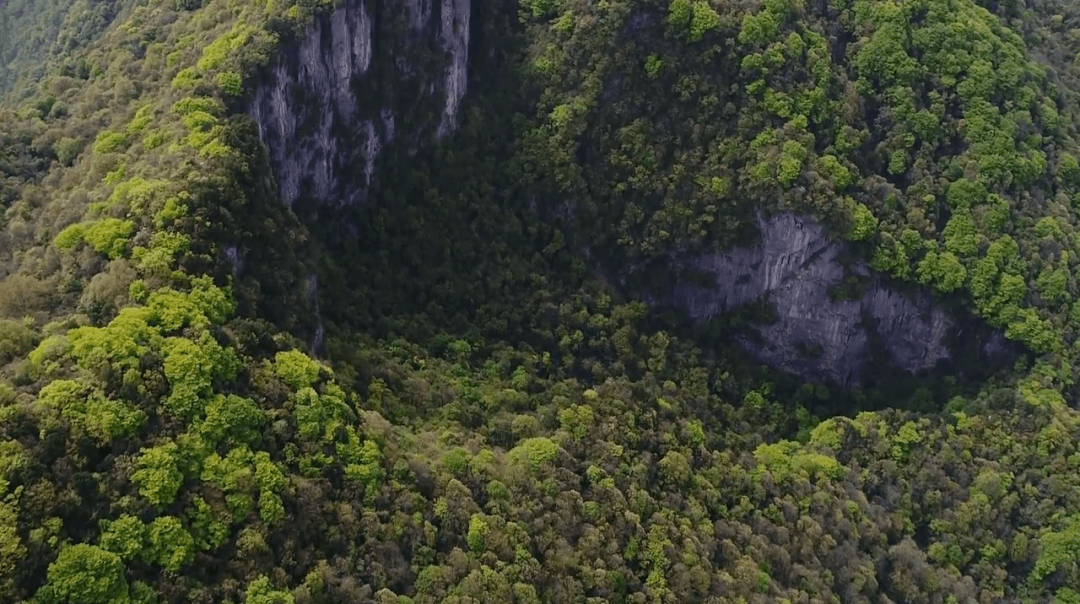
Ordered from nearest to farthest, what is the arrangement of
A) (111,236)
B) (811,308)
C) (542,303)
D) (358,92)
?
(111,236)
(358,92)
(542,303)
(811,308)

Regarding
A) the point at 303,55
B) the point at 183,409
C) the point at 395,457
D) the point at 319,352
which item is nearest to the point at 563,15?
the point at 303,55

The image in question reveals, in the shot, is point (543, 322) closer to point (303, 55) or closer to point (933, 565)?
point (303, 55)

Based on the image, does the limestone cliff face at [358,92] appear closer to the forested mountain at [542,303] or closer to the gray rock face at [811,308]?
the forested mountain at [542,303]

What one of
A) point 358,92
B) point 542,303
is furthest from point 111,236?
point 542,303

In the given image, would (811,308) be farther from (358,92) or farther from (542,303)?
(358,92)

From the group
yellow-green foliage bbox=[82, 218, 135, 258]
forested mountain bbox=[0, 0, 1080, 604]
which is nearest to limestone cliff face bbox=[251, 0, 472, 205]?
forested mountain bbox=[0, 0, 1080, 604]

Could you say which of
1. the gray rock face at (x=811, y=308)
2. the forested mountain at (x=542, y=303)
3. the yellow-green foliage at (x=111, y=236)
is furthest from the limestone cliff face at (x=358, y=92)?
the gray rock face at (x=811, y=308)
